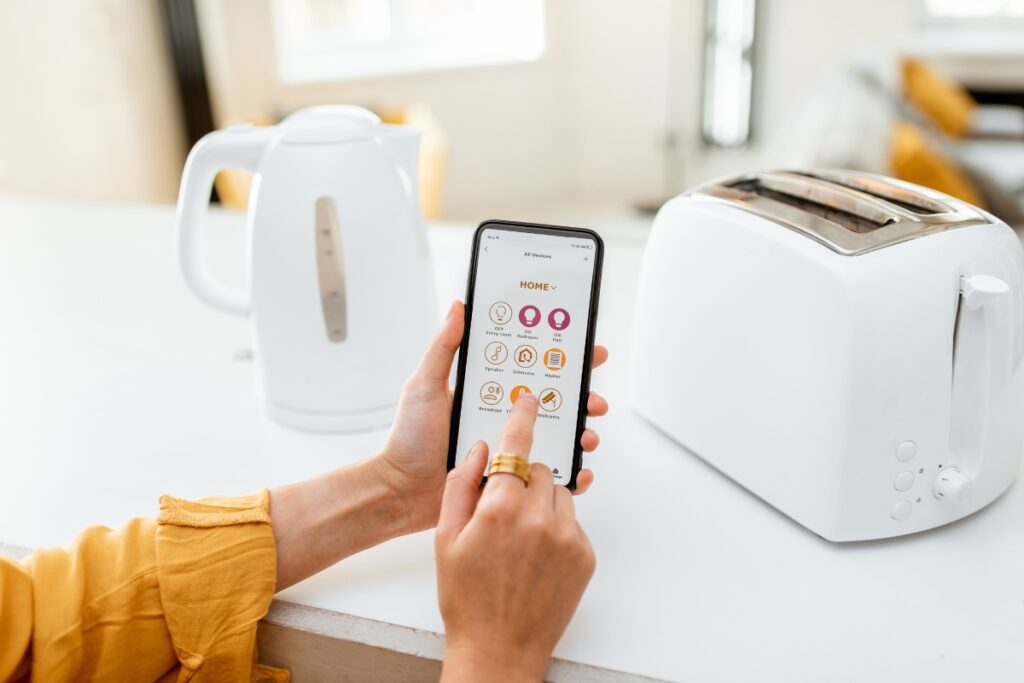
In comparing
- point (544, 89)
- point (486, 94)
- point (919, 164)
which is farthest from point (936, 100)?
point (486, 94)

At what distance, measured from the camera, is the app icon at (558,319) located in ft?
1.83

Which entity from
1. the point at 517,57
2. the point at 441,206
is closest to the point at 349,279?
the point at 441,206

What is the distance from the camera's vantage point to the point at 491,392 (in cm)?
56

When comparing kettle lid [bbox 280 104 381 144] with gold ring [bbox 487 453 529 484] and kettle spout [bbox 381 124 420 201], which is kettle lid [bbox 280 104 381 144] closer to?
kettle spout [bbox 381 124 420 201]

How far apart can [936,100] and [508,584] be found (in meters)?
3.24

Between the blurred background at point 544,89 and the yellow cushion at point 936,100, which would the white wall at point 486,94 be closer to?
the blurred background at point 544,89

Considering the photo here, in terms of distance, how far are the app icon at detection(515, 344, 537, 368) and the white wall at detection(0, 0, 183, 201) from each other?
2.73m

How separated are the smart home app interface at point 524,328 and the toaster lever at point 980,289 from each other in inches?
8.7

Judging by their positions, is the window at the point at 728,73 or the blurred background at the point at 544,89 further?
the window at the point at 728,73

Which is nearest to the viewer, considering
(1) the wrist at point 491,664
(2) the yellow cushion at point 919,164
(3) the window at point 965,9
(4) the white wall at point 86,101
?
(1) the wrist at point 491,664

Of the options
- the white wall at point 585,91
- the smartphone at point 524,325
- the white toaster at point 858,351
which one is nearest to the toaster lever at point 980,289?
the white toaster at point 858,351

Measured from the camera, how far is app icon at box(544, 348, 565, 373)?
556mm

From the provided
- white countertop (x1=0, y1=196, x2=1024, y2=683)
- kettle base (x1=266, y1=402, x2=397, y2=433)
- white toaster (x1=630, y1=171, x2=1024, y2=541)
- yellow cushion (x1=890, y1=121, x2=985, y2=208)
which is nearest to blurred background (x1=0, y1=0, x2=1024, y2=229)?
yellow cushion (x1=890, y1=121, x2=985, y2=208)

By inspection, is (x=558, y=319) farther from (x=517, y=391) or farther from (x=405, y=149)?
(x=405, y=149)
